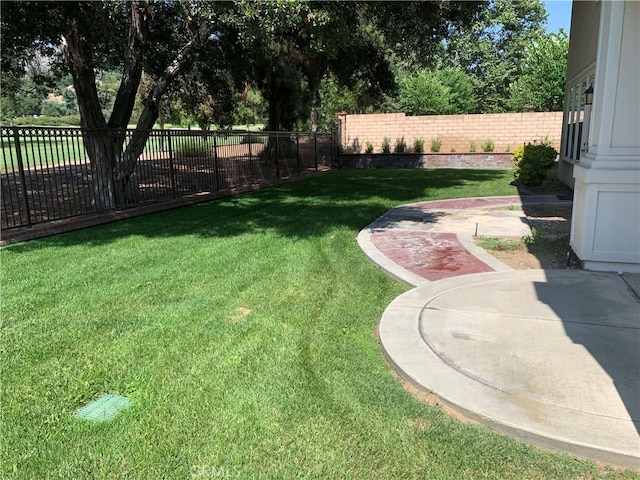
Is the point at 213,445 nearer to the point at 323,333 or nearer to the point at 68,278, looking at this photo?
the point at 323,333

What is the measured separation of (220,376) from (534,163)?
1182 cm

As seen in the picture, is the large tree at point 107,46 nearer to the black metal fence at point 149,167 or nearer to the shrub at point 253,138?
the black metal fence at point 149,167

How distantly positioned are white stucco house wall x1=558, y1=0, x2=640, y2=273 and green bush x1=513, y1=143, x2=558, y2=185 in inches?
304

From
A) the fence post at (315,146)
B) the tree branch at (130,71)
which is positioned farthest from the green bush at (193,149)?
the fence post at (315,146)

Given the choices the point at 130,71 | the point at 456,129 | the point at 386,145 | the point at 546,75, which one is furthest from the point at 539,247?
the point at 546,75

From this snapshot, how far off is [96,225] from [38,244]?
174 centimetres

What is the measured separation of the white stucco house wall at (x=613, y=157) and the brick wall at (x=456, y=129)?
17847mm

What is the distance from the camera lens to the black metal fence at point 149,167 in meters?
8.92

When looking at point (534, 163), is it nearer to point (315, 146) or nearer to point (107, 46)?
point (315, 146)

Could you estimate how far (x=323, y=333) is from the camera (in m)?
4.01

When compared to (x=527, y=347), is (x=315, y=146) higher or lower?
higher

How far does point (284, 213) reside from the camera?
10.1 metres

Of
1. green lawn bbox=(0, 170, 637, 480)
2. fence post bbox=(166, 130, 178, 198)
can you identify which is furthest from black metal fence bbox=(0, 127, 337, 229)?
green lawn bbox=(0, 170, 637, 480)

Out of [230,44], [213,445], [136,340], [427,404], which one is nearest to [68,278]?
[136,340]
